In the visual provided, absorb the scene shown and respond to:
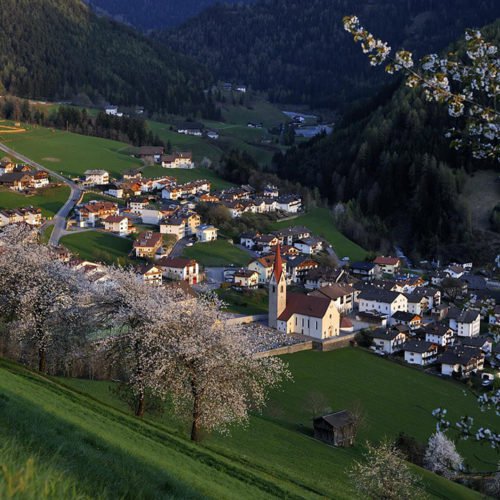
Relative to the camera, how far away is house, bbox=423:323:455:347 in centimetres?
4403

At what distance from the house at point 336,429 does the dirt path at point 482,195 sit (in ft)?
181

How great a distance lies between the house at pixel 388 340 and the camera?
140 feet

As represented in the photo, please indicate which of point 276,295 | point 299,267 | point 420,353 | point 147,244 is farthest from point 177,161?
point 420,353

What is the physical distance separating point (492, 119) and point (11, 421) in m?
6.51

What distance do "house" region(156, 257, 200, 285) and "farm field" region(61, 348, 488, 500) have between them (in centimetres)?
1304

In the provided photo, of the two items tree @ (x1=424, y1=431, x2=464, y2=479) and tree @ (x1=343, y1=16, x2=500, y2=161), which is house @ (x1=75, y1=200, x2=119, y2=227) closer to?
tree @ (x1=424, y1=431, x2=464, y2=479)

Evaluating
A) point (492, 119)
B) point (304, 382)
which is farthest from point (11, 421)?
point (304, 382)

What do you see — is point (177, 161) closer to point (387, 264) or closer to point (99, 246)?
point (99, 246)

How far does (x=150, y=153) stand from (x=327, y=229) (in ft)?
90.7

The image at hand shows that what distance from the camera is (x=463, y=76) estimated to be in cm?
773

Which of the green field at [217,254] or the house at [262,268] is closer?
the house at [262,268]

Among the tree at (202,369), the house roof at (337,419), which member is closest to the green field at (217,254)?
the house roof at (337,419)

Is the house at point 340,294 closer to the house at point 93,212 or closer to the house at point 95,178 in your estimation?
the house at point 93,212

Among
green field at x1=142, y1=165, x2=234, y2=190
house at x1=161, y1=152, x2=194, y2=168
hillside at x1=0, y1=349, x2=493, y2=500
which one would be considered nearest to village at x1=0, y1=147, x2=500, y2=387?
green field at x1=142, y1=165, x2=234, y2=190
